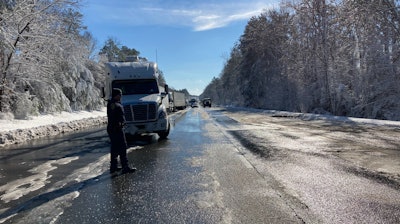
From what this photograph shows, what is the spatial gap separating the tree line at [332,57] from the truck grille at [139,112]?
17512mm

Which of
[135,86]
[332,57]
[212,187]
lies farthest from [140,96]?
[332,57]

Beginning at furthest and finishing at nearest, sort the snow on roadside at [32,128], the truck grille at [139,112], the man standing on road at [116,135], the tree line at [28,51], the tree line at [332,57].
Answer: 1. the tree line at [332,57]
2. the tree line at [28,51]
3. the snow on roadside at [32,128]
4. the truck grille at [139,112]
5. the man standing on road at [116,135]

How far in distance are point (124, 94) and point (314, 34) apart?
93.2 ft

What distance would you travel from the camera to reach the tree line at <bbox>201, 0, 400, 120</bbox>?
2488 centimetres

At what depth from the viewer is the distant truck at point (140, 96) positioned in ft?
43.9

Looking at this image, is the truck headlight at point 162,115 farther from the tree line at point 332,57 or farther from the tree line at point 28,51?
the tree line at point 332,57

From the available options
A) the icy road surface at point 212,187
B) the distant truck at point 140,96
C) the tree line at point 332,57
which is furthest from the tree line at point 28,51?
the tree line at point 332,57

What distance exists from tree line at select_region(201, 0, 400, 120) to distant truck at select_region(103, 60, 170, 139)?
1634 cm

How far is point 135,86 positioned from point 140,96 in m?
0.88

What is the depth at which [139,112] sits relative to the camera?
44.0ft

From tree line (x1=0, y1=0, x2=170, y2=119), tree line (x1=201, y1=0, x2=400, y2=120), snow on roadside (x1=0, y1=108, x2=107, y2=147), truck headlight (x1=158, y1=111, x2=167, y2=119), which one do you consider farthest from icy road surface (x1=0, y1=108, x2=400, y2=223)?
tree line (x1=201, y1=0, x2=400, y2=120)

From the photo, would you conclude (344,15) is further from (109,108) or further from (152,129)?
(109,108)

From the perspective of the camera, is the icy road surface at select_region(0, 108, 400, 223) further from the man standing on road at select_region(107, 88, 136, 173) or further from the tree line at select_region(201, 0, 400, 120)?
the tree line at select_region(201, 0, 400, 120)

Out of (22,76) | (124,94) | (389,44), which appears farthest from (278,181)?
(389,44)
